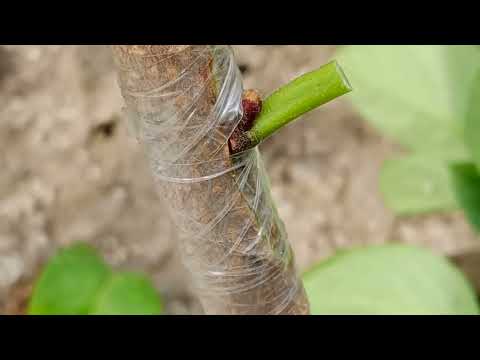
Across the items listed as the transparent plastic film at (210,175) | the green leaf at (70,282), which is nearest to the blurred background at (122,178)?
the green leaf at (70,282)

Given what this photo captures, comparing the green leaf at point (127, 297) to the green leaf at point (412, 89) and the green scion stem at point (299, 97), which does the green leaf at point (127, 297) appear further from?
the green scion stem at point (299, 97)

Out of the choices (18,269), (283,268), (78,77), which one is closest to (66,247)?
(18,269)

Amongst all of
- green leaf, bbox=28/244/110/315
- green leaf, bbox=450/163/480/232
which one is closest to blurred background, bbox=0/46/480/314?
green leaf, bbox=28/244/110/315

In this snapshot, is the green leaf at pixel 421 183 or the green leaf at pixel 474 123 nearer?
the green leaf at pixel 474 123

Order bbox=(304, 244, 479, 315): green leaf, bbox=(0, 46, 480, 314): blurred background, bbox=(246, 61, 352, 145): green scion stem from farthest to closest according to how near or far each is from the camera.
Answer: bbox=(0, 46, 480, 314): blurred background
bbox=(304, 244, 479, 315): green leaf
bbox=(246, 61, 352, 145): green scion stem

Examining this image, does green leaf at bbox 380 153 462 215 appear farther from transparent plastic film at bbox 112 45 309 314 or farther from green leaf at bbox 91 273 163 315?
transparent plastic film at bbox 112 45 309 314

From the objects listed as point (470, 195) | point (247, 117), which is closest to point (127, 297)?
point (470, 195)

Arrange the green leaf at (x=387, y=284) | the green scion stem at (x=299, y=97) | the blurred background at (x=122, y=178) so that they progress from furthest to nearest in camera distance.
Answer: the blurred background at (x=122, y=178), the green leaf at (x=387, y=284), the green scion stem at (x=299, y=97)
